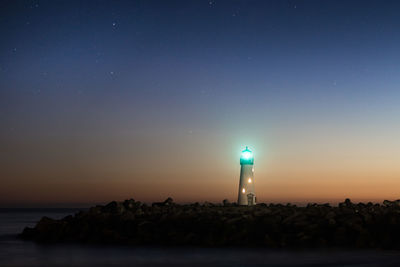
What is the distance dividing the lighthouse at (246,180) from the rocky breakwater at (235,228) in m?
4.29

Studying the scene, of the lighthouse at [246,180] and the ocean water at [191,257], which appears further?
the lighthouse at [246,180]

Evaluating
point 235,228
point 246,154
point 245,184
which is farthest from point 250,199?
point 235,228

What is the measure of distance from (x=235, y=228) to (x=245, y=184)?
8.17 m

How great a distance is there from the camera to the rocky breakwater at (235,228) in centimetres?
2394

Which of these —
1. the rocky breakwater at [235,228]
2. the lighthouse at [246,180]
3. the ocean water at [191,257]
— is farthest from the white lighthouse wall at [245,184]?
the ocean water at [191,257]

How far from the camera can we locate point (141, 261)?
22656mm

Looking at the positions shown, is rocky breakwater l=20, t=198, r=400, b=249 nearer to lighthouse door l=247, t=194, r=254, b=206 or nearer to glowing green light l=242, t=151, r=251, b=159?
lighthouse door l=247, t=194, r=254, b=206

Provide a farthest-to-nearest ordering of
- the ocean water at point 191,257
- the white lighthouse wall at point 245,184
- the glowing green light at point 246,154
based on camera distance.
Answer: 1. the glowing green light at point 246,154
2. the white lighthouse wall at point 245,184
3. the ocean water at point 191,257

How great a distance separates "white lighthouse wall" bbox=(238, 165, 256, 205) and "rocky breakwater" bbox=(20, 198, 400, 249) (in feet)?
14.0

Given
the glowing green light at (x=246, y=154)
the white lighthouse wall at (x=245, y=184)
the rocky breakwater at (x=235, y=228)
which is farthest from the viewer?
the glowing green light at (x=246, y=154)

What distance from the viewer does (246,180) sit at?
3316 centimetres

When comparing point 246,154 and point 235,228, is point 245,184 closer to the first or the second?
point 246,154

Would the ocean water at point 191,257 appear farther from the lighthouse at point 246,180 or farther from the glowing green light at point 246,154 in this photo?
the glowing green light at point 246,154

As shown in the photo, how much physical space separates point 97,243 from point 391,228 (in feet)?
40.2
